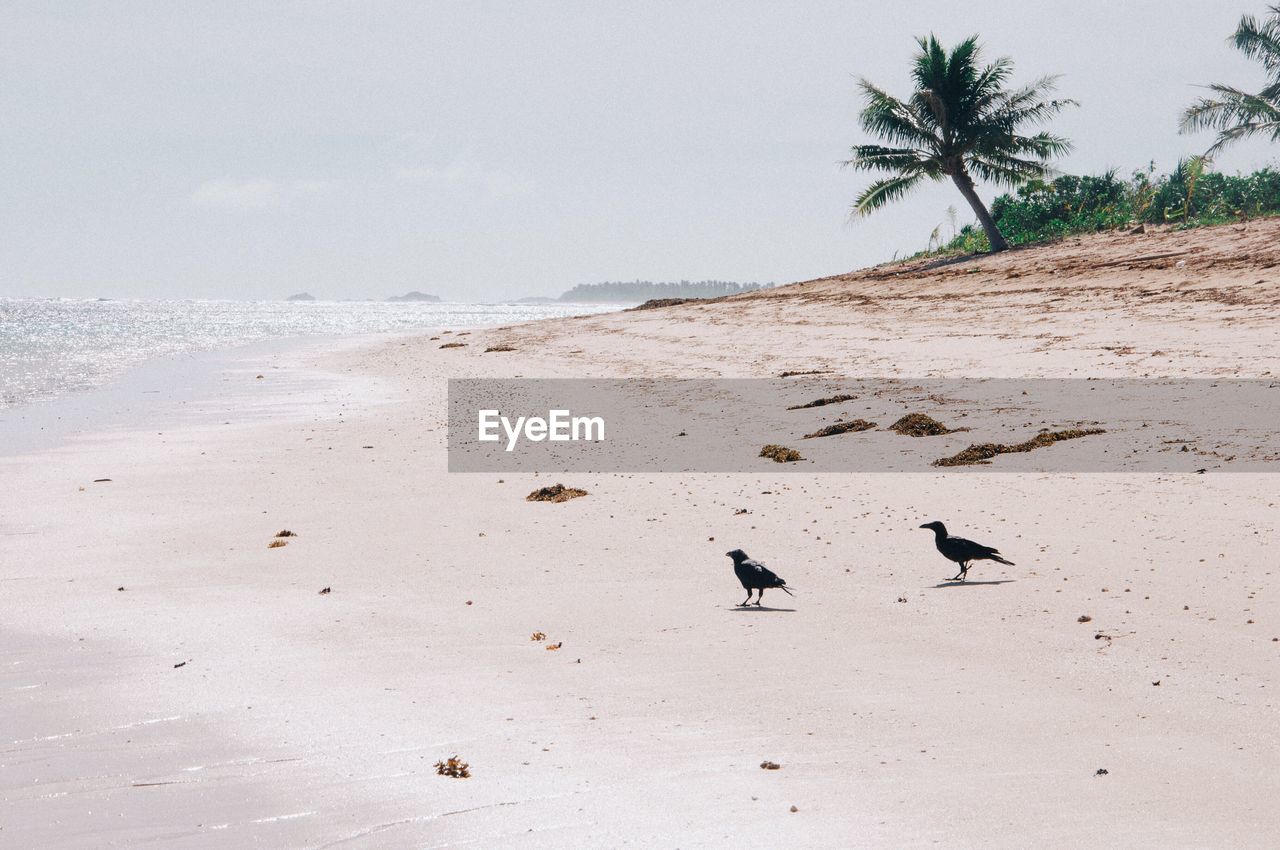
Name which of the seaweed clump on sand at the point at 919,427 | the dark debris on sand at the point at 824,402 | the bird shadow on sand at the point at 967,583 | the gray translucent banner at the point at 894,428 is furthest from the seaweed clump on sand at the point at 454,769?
the dark debris on sand at the point at 824,402

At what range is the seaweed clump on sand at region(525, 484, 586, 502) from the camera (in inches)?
406

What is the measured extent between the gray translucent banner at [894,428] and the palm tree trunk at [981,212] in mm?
21663

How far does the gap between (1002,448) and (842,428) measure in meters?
2.44

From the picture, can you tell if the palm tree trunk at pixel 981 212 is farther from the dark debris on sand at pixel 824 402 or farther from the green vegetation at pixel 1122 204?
the dark debris on sand at pixel 824 402

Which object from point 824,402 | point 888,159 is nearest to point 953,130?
point 888,159

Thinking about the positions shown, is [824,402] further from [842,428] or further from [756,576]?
[756,576]

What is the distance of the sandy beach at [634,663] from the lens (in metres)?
4.10

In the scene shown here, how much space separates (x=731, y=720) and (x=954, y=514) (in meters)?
4.51

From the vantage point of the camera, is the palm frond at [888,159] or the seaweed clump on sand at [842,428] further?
the palm frond at [888,159]

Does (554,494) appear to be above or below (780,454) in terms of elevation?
below

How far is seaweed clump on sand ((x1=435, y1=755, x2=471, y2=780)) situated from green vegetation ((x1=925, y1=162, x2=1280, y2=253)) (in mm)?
29503

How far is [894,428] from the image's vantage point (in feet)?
41.5

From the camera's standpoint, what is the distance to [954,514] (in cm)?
885

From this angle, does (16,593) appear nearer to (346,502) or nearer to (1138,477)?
(346,502)
